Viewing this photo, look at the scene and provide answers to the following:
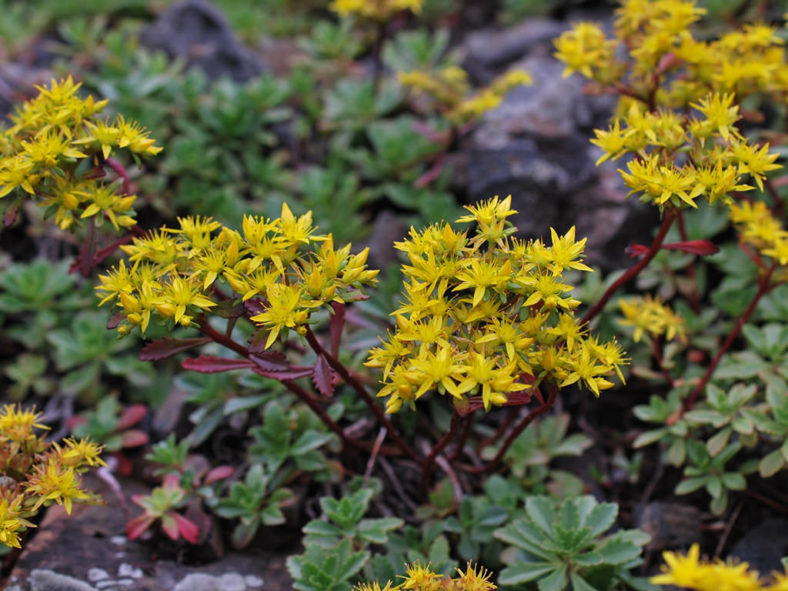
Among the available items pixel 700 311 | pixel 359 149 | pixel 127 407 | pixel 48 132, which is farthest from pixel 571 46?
pixel 127 407

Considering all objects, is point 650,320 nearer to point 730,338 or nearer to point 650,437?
point 730,338

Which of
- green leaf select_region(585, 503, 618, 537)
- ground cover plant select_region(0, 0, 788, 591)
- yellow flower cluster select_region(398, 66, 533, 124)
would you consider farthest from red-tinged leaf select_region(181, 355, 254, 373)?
yellow flower cluster select_region(398, 66, 533, 124)

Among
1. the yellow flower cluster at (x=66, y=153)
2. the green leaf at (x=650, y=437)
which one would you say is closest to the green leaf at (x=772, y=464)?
the green leaf at (x=650, y=437)

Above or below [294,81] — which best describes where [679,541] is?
below

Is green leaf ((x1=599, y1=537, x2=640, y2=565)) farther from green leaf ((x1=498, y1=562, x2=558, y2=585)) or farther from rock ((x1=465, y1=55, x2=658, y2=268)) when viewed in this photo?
rock ((x1=465, y1=55, x2=658, y2=268))

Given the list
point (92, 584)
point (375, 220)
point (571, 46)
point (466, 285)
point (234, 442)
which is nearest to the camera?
point (466, 285)

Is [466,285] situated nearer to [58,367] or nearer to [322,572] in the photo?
[322,572]

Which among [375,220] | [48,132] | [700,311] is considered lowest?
[48,132]

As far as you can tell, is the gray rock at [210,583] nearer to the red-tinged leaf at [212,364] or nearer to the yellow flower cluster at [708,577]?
the red-tinged leaf at [212,364]
